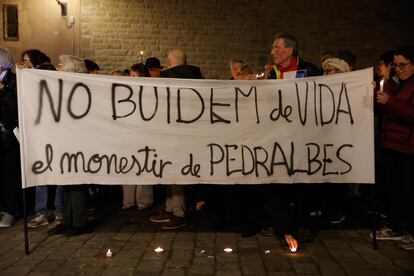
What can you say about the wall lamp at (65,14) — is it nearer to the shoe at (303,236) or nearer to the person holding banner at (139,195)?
the person holding banner at (139,195)

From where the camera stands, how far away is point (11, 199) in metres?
5.88

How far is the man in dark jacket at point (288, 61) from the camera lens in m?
5.02

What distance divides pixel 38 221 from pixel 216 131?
2.37 m

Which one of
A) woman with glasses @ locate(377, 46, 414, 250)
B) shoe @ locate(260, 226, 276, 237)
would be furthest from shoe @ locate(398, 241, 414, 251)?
shoe @ locate(260, 226, 276, 237)

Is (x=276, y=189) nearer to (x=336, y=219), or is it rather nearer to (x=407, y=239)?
(x=336, y=219)

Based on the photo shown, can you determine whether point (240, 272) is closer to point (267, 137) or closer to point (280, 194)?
point (280, 194)

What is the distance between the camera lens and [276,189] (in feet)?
16.4

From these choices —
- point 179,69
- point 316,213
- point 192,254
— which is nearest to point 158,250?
point 192,254

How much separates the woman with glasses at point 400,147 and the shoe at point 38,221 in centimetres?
371

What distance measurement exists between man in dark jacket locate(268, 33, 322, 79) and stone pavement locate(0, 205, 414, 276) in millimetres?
1732

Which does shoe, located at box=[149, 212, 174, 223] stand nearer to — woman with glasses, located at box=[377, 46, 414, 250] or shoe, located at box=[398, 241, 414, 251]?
woman with glasses, located at box=[377, 46, 414, 250]

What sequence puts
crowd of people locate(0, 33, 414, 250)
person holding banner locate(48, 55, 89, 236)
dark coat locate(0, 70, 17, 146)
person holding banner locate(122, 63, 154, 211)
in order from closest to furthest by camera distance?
crowd of people locate(0, 33, 414, 250), person holding banner locate(48, 55, 89, 236), dark coat locate(0, 70, 17, 146), person holding banner locate(122, 63, 154, 211)

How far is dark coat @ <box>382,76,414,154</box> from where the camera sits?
470cm

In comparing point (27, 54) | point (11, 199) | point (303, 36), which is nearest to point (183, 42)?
point (303, 36)
